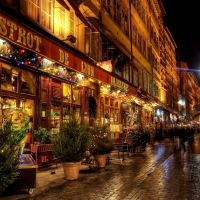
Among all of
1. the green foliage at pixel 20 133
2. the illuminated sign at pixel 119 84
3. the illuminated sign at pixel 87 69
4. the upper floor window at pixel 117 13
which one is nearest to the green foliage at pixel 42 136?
the illuminated sign at pixel 87 69

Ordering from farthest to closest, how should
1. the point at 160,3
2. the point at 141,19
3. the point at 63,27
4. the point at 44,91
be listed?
1. the point at 160,3
2. the point at 141,19
3. the point at 63,27
4. the point at 44,91

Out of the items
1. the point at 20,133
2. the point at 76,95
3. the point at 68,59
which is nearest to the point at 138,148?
the point at 76,95

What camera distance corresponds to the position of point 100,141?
11008mm

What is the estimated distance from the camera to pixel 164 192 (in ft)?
24.6

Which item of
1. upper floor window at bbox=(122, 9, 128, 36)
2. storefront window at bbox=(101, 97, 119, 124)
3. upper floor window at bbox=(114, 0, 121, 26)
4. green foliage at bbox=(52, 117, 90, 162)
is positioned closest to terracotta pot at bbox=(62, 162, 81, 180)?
green foliage at bbox=(52, 117, 90, 162)

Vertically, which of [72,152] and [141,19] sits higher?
[141,19]

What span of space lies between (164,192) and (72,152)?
3032mm

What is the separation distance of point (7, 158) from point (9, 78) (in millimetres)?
5372

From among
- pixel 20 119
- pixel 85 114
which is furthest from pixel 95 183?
pixel 85 114

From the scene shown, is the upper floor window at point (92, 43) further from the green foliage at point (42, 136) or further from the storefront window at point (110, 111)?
the green foliage at point (42, 136)

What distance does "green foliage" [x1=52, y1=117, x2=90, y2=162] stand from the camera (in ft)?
29.4

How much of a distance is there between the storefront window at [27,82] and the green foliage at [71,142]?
316cm

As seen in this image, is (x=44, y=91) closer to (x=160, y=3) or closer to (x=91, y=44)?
(x=91, y=44)

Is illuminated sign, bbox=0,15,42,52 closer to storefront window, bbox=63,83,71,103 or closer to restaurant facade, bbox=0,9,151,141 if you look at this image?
restaurant facade, bbox=0,9,151,141
